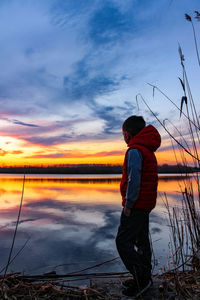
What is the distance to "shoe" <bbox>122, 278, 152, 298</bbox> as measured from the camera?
82.4 inches

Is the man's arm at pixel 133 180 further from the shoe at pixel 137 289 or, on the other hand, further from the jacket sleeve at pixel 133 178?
the shoe at pixel 137 289

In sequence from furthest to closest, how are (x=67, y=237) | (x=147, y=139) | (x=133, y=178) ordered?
(x=67, y=237)
(x=147, y=139)
(x=133, y=178)

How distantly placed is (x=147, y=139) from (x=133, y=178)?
427 millimetres

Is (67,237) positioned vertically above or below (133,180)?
below

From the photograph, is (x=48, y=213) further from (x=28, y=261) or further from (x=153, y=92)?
(x=153, y=92)

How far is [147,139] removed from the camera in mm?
2229

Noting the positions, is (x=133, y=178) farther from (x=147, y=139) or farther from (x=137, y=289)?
(x=137, y=289)

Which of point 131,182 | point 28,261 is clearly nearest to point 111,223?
point 28,261

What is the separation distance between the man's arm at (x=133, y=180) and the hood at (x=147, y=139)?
0.14 metres

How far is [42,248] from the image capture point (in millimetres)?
4098

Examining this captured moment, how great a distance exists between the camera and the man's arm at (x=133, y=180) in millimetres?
2080

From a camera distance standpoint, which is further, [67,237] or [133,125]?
[67,237]

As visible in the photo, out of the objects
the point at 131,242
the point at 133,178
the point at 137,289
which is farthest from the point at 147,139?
the point at 137,289

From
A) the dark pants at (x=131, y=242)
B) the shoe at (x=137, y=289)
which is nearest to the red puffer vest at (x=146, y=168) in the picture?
the dark pants at (x=131, y=242)
